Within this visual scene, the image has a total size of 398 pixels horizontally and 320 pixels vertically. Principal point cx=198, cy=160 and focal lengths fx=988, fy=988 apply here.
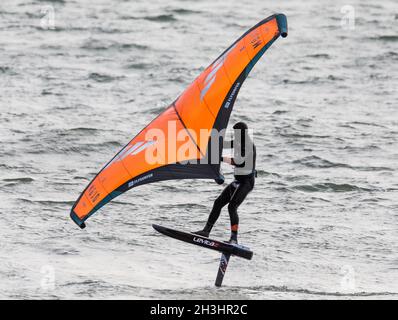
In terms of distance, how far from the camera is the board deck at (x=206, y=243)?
18.2m

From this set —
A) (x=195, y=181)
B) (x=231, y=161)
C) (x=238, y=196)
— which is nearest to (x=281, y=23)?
(x=231, y=161)

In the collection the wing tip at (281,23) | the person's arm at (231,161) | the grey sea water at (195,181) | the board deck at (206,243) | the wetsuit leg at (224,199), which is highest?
the wing tip at (281,23)

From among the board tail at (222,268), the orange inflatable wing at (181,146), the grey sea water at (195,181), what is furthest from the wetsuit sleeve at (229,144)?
the grey sea water at (195,181)

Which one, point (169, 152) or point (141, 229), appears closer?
point (169, 152)

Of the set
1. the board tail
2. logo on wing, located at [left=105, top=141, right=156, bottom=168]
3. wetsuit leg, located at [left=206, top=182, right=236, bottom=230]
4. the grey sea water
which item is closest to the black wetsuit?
wetsuit leg, located at [left=206, top=182, right=236, bottom=230]

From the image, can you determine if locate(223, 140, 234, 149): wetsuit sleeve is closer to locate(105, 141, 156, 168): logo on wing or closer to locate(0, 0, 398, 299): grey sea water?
locate(105, 141, 156, 168): logo on wing

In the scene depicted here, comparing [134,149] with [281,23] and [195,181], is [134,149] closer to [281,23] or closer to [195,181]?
[281,23]

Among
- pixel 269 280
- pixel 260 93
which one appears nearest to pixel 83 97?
pixel 260 93

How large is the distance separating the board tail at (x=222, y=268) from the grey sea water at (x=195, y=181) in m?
0.18

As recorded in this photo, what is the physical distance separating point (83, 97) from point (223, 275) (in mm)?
17697

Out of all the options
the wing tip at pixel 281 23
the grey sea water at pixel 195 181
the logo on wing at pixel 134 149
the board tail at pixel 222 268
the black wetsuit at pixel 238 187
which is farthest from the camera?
the grey sea water at pixel 195 181

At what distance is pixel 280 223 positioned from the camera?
24844 millimetres

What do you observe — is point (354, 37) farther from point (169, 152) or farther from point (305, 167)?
point (169, 152)

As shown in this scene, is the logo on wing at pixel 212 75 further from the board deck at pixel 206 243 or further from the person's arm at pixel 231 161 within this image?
the board deck at pixel 206 243
